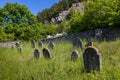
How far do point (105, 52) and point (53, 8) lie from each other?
68.7 meters

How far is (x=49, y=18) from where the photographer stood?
82250mm

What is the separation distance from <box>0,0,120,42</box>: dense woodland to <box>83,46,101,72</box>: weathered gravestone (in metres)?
16.4

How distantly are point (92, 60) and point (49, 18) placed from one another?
231ft

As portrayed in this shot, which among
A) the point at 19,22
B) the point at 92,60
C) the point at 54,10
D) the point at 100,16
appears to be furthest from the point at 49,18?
the point at 92,60

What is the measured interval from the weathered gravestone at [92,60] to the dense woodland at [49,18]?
16.4m

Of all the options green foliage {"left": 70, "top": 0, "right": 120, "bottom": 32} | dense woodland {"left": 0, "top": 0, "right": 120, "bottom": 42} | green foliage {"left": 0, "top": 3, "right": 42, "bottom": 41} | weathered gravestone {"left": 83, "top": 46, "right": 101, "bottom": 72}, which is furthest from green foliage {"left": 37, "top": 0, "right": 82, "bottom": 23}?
weathered gravestone {"left": 83, "top": 46, "right": 101, "bottom": 72}

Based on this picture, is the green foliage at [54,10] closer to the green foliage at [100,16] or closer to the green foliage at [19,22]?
the green foliage at [19,22]

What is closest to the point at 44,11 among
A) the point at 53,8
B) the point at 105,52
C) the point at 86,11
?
the point at 53,8

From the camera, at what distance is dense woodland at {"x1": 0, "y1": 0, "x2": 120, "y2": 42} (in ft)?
98.1

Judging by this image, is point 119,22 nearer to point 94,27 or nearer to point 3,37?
point 94,27

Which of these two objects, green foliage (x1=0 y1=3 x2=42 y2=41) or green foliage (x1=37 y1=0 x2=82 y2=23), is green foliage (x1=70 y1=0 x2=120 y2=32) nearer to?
green foliage (x1=0 y1=3 x2=42 y2=41)

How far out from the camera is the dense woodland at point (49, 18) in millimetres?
29891

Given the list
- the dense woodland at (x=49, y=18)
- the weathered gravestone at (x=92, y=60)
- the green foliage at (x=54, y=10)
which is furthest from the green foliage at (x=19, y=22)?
the weathered gravestone at (x=92, y=60)

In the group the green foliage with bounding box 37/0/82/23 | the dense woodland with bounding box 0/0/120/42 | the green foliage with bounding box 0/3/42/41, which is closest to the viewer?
the dense woodland with bounding box 0/0/120/42
